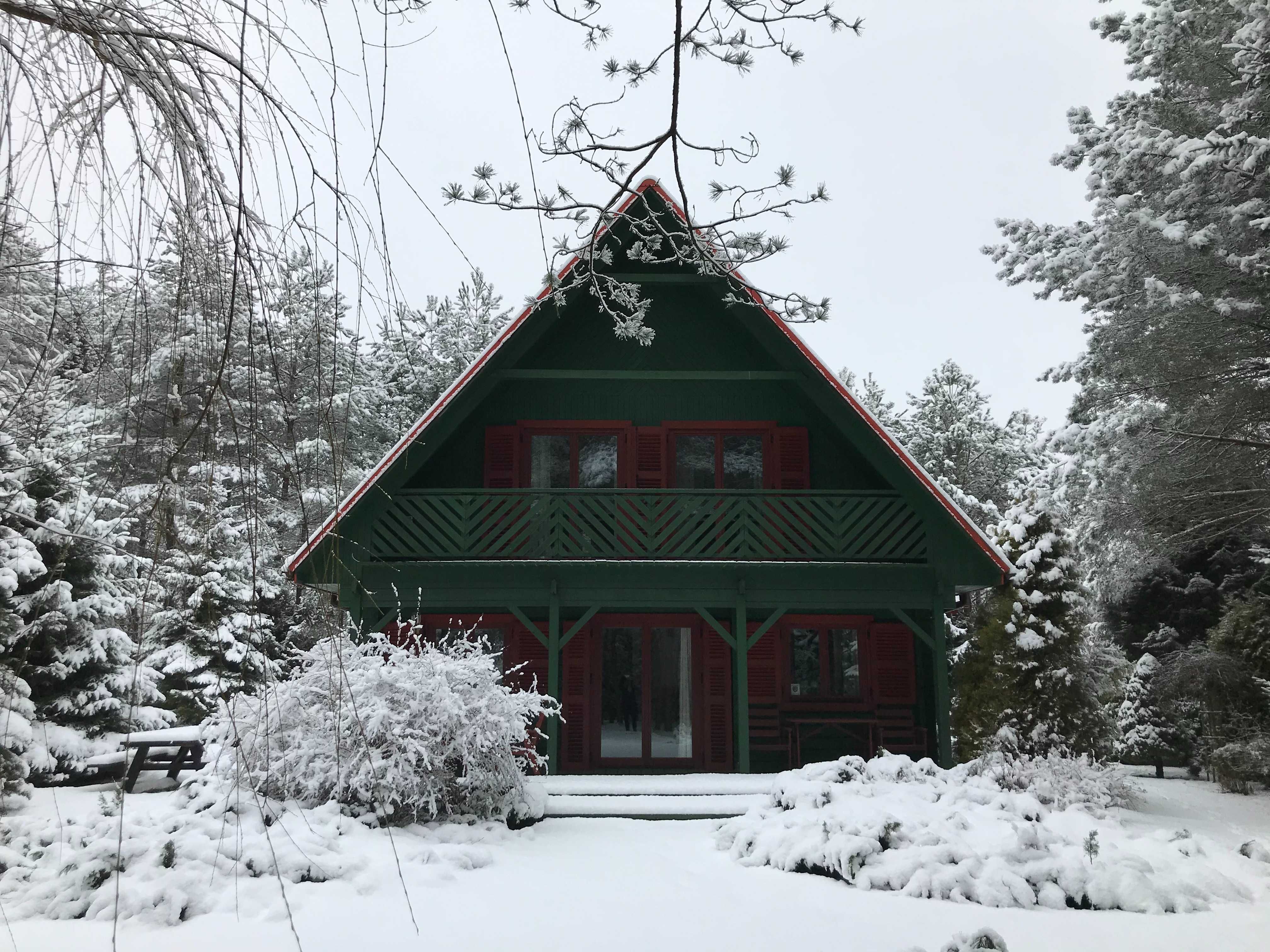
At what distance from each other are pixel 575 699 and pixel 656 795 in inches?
125

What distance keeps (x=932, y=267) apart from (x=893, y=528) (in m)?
8.54

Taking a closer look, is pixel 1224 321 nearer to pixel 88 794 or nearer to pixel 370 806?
pixel 370 806

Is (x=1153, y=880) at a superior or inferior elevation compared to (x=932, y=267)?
inferior

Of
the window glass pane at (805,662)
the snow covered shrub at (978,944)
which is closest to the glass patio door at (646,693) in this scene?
the window glass pane at (805,662)

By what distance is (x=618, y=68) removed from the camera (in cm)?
299

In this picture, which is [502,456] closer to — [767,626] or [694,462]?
[694,462]

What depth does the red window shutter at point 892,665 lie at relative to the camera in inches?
524

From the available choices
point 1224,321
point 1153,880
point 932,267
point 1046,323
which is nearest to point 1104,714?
point 1224,321

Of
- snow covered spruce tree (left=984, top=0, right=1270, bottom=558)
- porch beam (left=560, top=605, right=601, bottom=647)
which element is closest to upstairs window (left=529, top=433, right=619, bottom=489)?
porch beam (left=560, top=605, right=601, bottom=647)

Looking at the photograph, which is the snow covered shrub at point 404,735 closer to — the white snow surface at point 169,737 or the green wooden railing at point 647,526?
the green wooden railing at point 647,526

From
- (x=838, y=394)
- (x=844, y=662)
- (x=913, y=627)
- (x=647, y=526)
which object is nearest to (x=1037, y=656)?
(x=913, y=627)

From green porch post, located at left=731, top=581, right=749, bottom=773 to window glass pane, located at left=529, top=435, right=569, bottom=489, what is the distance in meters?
3.23

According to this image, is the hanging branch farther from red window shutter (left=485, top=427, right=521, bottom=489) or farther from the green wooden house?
red window shutter (left=485, top=427, right=521, bottom=489)

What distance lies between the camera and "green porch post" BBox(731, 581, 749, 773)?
38.0 feet
